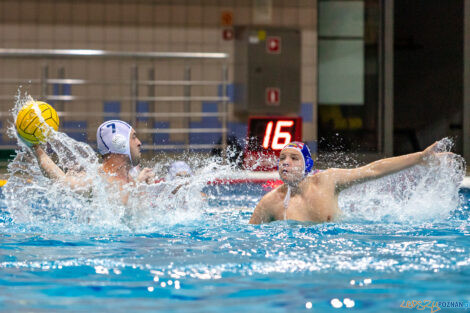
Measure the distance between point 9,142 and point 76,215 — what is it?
6345 millimetres

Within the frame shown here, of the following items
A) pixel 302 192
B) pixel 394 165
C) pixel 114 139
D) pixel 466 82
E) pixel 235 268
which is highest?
pixel 466 82

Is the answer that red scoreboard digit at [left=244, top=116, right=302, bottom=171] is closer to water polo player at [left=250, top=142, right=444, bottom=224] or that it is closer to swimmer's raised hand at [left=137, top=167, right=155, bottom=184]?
water polo player at [left=250, top=142, right=444, bottom=224]

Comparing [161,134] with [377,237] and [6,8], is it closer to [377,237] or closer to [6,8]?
[6,8]

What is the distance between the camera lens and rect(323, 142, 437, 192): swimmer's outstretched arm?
4266 mm

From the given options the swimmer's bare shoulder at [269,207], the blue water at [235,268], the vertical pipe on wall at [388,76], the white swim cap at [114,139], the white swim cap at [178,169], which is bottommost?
the blue water at [235,268]

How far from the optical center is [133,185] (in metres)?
4.56

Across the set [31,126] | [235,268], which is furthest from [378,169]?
[31,126]

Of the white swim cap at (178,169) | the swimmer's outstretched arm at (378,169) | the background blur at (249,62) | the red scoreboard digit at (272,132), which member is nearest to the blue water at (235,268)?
the swimmer's outstretched arm at (378,169)

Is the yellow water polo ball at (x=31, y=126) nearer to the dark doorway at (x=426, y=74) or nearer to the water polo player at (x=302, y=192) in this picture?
the water polo player at (x=302, y=192)

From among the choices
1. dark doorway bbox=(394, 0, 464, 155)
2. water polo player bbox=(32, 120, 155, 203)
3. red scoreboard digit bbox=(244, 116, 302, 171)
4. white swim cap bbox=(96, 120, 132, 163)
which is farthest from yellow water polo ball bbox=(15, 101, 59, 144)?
dark doorway bbox=(394, 0, 464, 155)

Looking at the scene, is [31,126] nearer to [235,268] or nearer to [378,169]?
[235,268]

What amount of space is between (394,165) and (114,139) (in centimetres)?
172

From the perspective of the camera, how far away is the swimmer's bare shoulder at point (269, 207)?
476cm

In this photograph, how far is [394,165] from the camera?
4359mm
